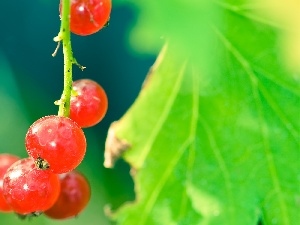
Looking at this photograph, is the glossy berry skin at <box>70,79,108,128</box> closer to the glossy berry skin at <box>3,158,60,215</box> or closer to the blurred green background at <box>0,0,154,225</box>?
the glossy berry skin at <box>3,158,60,215</box>

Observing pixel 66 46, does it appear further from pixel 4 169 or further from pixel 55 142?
pixel 4 169

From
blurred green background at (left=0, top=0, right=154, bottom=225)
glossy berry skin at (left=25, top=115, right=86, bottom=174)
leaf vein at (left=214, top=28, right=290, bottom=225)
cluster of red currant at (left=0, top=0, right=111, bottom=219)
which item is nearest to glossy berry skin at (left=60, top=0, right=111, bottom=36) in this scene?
cluster of red currant at (left=0, top=0, right=111, bottom=219)

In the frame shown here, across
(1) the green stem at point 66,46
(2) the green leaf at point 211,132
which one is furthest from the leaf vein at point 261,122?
(1) the green stem at point 66,46

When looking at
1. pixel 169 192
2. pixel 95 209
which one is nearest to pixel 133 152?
pixel 169 192

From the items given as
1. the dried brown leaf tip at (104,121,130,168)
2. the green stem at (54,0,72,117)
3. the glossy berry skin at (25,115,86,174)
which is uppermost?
the green stem at (54,0,72,117)

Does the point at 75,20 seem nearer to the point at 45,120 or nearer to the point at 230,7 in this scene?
the point at 45,120

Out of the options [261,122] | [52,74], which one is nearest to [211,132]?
[261,122]

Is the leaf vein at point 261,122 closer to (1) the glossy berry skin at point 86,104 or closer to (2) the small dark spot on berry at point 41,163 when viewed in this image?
(1) the glossy berry skin at point 86,104
